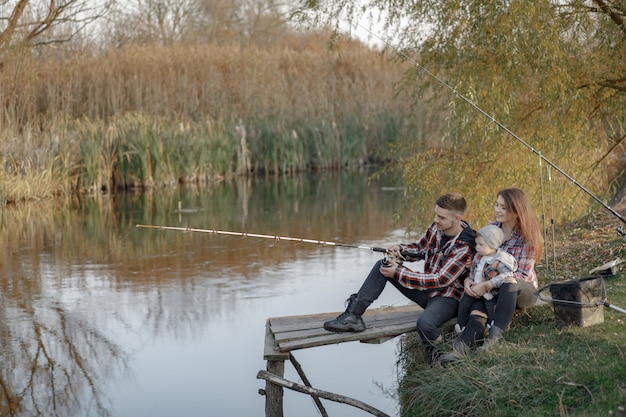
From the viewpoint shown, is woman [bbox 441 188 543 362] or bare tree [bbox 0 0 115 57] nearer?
woman [bbox 441 188 543 362]

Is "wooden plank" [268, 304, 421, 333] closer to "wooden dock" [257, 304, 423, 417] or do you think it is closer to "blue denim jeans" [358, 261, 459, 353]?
"wooden dock" [257, 304, 423, 417]

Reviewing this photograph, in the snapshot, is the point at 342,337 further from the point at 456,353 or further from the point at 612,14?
the point at 612,14

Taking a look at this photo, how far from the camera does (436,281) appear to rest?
5.21m

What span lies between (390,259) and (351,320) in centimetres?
41

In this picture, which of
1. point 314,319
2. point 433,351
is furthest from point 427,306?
point 314,319

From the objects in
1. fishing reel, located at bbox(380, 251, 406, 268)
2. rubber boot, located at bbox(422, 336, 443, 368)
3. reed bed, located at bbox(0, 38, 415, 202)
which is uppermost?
reed bed, located at bbox(0, 38, 415, 202)

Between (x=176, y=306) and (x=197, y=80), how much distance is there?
15.0 metres

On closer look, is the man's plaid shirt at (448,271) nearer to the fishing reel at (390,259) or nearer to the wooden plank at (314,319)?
the fishing reel at (390,259)

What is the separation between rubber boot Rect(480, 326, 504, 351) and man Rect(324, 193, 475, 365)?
0.29 m

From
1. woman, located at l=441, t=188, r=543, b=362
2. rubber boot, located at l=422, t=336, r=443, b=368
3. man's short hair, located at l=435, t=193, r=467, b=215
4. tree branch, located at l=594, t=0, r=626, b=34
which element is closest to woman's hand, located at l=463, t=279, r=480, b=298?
woman, located at l=441, t=188, r=543, b=362

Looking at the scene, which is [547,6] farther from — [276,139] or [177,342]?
[276,139]

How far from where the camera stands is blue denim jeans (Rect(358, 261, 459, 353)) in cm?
507

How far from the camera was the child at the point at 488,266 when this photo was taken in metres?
5.02

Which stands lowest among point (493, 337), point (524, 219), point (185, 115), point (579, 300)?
point (493, 337)
